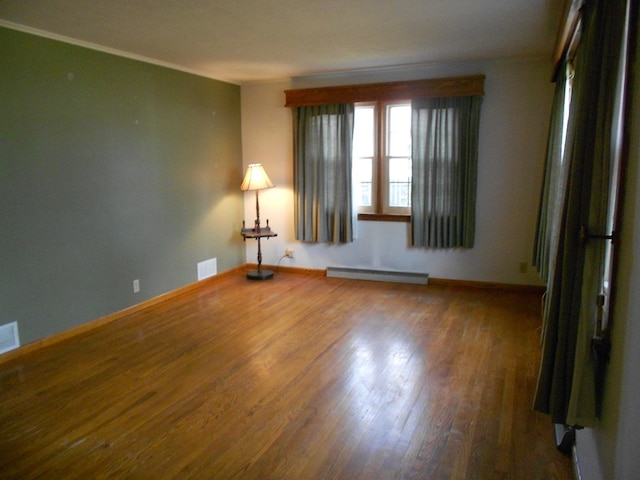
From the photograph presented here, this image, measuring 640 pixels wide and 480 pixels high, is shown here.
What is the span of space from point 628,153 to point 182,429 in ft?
7.76

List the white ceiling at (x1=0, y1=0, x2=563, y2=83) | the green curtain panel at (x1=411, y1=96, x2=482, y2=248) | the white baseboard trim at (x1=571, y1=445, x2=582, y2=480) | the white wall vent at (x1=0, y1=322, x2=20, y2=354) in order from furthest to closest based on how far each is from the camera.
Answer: the green curtain panel at (x1=411, y1=96, x2=482, y2=248), the white wall vent at (x1=0, y1=322, x2=20, y2=354), the white ceiling at (x1=0, y1=0, x2=563, y2=83), the white baseboard trim at (x1=571, y1=445, x2=582, y2=480)

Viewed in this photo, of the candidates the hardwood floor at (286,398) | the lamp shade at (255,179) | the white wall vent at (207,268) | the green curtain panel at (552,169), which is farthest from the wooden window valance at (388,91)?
the hardwood floor at (286,398)

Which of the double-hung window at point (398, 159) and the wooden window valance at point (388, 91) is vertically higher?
the wooden window valance at point (388, 91)

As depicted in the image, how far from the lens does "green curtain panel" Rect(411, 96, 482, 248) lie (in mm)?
4844

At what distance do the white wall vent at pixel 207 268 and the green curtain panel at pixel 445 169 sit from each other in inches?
93.4

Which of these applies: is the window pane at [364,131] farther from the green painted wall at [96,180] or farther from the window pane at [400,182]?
the green painted wall at [96,180]

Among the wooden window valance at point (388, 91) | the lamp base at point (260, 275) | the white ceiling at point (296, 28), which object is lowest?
the lamp base at point (260, 275)

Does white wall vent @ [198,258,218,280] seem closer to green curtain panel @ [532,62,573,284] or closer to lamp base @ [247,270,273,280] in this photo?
lamp base @ [247,270,273,280]

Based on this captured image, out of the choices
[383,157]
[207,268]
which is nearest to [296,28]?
[383,157]

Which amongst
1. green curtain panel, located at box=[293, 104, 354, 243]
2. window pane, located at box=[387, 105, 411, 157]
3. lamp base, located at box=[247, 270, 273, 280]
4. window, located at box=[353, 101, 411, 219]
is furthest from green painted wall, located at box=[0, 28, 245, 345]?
window pane, located at box=[387, 105, 411, 157]

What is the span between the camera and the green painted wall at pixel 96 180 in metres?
3.35

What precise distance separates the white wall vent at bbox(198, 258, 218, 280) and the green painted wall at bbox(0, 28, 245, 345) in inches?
4.0

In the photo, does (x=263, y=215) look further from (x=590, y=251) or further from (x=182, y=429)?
(x=590, y=251)

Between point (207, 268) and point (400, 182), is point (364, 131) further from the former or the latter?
point (207, 268)
